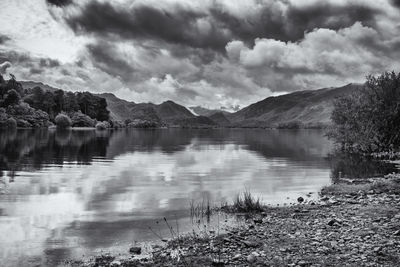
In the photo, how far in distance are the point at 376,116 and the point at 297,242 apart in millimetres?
68250

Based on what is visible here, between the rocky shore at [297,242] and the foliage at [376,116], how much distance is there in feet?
185

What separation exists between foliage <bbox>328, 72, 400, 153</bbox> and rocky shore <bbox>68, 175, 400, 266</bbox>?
56.4m

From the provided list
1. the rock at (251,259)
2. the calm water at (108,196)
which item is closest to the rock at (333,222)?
the rock at (251,259)

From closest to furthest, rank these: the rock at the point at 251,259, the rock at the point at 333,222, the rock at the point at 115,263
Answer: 1. the rock at the point at 251,259
2. the rock at the point at 115,263
3. the rock at the point at 333,222

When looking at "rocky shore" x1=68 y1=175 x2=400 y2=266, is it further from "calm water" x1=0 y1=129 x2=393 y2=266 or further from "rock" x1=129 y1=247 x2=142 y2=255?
"calm water" x1=0 y1=129 x2=393 y2=266

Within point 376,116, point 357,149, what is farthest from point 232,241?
point 357,149

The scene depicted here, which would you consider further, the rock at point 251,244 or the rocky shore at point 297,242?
the rock at point 251,244

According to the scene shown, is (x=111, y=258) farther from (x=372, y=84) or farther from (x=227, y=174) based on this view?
(x=372, y=84)

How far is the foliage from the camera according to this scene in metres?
77.2

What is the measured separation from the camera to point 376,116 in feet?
255

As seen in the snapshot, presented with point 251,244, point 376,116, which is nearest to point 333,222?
point 251,244

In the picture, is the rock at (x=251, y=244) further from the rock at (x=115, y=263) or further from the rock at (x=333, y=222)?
the rock at (x=115, y=263)

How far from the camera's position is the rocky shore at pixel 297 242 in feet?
50.8

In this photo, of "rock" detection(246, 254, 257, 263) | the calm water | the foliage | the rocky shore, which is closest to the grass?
the calm water
